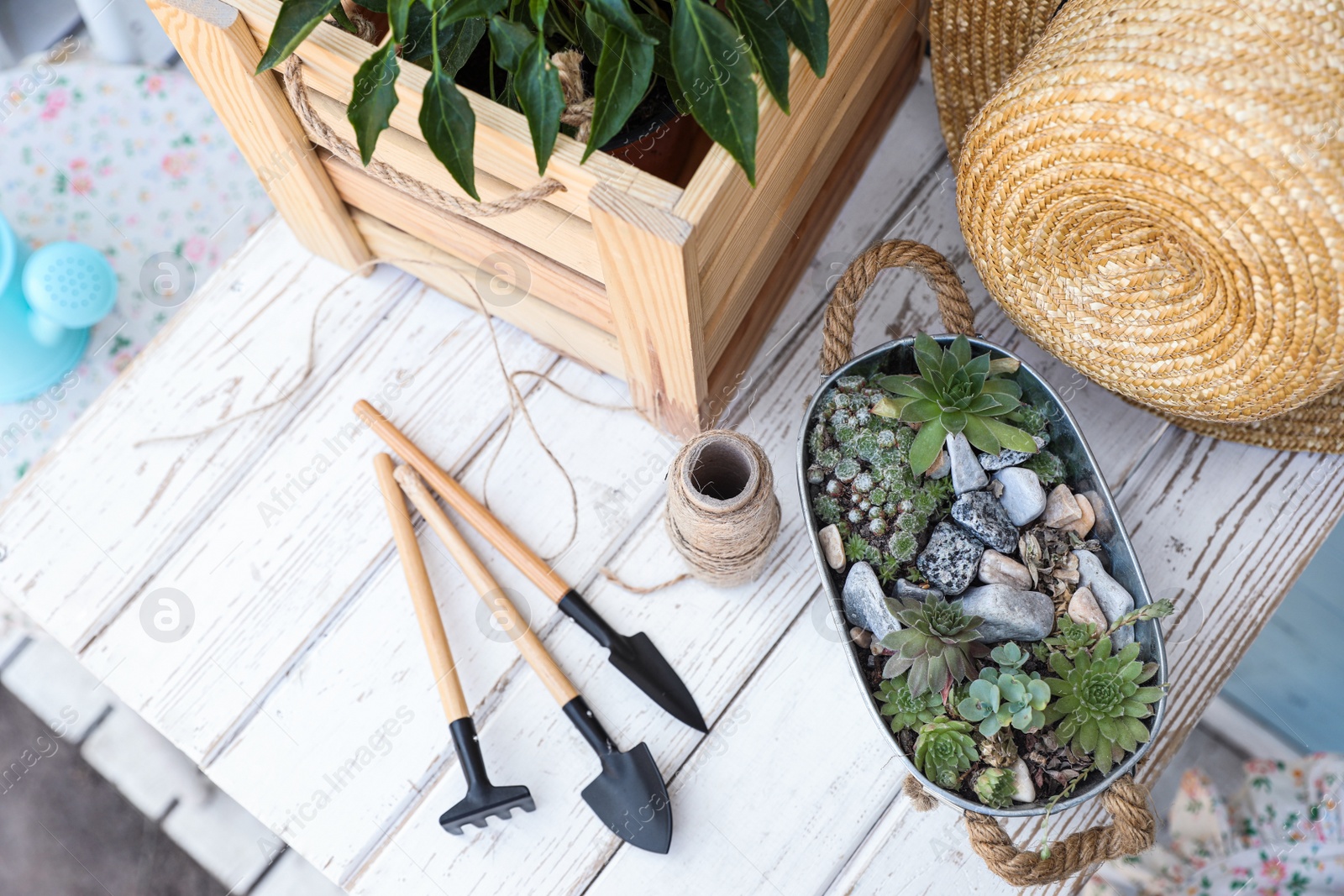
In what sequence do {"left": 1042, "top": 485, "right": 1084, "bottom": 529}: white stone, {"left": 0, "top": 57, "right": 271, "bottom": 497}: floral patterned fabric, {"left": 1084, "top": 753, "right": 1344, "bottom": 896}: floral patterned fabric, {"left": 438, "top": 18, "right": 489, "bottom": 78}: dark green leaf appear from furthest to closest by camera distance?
1. {"left": 0, "top": 57, "right": 271, "bottom": 497}: floral patterned fabric
2. {"left": 1084, "top": 753, "right": 1344, "bottom": 896}: floral patterned fabric
3. {"left": 1042, "top": 485, "right": 1084, "bottom": 529}: white stone
4. {"left": 438, "top": 18, "right": 489, "bottom": 78}: dark green leaf

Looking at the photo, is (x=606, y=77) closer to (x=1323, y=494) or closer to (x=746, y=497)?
(x=746, y=497)

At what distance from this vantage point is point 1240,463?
36.0 inches

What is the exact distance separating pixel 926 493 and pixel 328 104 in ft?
1.75

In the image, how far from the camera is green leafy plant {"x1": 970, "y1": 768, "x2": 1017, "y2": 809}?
683 mm

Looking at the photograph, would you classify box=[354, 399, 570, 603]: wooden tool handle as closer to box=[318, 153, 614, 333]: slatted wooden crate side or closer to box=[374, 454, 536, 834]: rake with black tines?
box=[374, 454, 536, 834]: rake with black tines

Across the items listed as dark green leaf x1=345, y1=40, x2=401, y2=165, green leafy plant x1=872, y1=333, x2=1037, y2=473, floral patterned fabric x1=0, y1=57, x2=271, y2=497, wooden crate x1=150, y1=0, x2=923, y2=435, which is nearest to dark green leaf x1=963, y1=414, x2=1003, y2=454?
green leafy plant x1=872, y1=333, x2=1037, y2=473

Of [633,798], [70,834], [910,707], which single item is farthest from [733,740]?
[70,834]

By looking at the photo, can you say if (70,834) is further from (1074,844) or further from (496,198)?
(1074,844)

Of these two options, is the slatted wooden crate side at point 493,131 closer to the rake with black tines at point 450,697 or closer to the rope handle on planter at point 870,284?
the rope handle on planter at point 870,284

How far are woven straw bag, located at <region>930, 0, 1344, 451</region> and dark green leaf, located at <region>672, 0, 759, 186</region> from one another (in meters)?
0.24

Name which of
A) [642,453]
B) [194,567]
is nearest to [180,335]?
Answer: [194,567]

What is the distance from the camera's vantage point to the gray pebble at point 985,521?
0.75m

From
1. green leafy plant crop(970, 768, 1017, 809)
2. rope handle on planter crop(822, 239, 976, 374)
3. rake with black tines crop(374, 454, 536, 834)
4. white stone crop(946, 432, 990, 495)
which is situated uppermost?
rope handle on planter crop(822, 239, 976, 374)

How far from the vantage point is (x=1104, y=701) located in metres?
0.68
